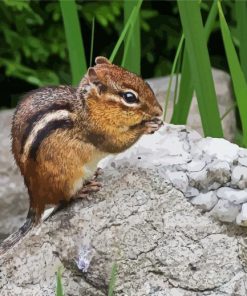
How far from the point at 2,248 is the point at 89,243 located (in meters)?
0.32

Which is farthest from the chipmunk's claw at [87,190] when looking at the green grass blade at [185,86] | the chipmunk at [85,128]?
the green grass blade at [185,86]

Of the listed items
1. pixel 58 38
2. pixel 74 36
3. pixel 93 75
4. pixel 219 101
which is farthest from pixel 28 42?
pixel 93 75

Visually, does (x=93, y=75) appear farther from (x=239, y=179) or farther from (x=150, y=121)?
(x=239, y=179)

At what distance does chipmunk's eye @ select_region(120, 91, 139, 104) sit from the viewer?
2363 mm

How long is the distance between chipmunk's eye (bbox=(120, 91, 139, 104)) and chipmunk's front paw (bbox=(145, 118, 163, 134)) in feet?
A: 0.23

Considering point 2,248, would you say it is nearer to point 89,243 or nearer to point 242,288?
point 89,243

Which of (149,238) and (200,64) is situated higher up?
(200,64)

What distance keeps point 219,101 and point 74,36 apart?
5.67ft

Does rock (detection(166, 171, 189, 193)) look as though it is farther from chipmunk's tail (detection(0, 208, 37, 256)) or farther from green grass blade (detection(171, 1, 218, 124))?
green grass blade (detection(171, 1, 218, 124))

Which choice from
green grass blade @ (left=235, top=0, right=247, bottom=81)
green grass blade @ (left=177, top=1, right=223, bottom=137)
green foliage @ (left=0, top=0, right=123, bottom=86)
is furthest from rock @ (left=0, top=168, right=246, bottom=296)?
green foliage @ (left=0, top=0, right=123, bottom=86)

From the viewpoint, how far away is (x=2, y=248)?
258 centimetres

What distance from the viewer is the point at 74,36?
2920mm

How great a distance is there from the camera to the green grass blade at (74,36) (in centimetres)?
284

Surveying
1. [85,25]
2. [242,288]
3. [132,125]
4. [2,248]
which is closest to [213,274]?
[242,288]
